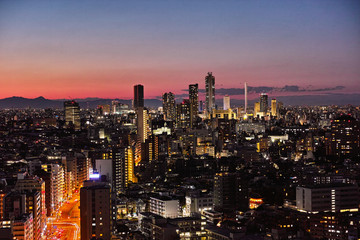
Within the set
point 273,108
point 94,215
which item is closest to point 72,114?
point 273,108

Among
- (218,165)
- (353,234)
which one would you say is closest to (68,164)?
(218,165)

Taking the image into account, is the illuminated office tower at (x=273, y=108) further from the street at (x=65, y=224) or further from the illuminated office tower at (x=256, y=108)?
the street at (x=65, y=224)

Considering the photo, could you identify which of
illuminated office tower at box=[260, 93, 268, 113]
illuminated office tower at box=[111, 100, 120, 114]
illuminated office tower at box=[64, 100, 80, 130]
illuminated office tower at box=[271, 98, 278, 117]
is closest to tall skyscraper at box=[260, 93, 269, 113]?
illuminated office tower at box=[260, 93, 268, 113]

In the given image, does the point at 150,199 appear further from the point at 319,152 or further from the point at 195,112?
the point at 195,112

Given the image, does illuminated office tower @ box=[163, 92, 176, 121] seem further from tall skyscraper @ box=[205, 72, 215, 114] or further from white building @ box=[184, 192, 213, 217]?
white building @ box=[184, 192, 213, 217]

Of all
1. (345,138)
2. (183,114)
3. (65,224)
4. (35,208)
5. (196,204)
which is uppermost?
(183,114)

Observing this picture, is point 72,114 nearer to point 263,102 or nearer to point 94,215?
point 263,102
